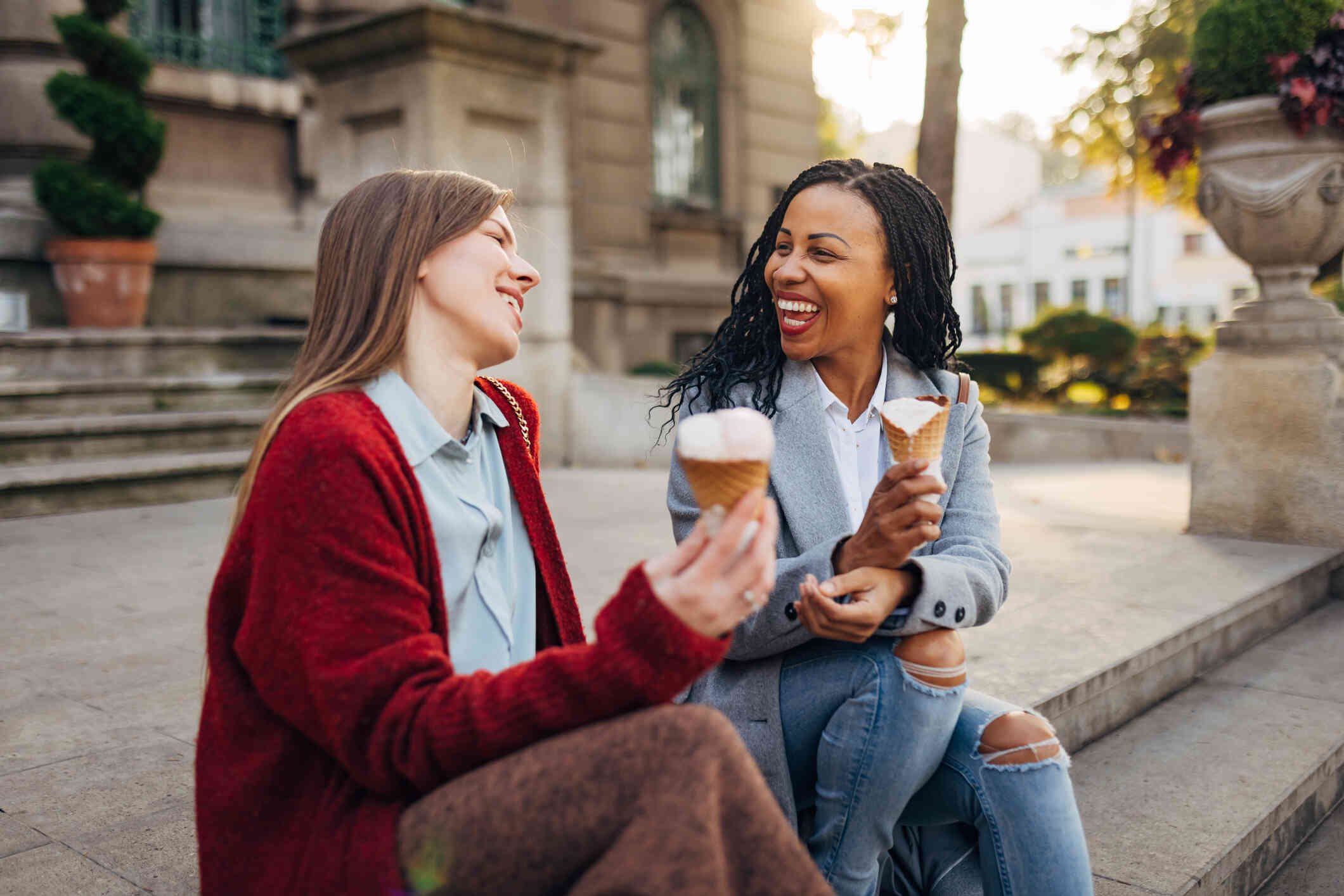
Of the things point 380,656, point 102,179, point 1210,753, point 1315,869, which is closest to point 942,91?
point 1210,753

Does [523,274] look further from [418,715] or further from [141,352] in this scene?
[141,352]

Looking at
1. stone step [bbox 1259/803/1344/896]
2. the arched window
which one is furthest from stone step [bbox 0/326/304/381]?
stone step [bbox 1259/803/1344/896]

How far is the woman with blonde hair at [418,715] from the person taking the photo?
1371 millimetres

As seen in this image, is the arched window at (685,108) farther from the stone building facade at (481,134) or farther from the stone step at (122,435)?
the stone step at (122,435)

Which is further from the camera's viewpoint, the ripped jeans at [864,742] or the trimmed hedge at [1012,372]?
the trimmed hedge at [1012,372]

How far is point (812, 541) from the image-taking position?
2.30 m

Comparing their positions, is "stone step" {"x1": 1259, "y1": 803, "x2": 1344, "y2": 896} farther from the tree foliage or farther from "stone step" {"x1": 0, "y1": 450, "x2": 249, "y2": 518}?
the tree foliage

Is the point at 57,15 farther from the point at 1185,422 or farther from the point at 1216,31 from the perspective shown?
the point at 1185,422

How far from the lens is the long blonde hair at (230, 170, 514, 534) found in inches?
67.2

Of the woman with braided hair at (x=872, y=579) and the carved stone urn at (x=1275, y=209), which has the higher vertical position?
the carved stone urn at (x=1275, y=209)

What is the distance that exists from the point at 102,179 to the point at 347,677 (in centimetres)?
761

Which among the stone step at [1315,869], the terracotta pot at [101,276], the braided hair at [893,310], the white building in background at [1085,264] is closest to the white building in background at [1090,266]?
the white building in background at [1085,264]

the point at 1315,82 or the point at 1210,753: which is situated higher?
the point at 1315,82

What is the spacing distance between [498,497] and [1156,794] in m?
2.14
